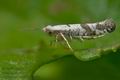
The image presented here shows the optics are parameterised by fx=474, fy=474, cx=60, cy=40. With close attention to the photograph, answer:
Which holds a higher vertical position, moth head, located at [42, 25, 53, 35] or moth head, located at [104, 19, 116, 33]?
moth head, located at [42, 25, 53, 35]

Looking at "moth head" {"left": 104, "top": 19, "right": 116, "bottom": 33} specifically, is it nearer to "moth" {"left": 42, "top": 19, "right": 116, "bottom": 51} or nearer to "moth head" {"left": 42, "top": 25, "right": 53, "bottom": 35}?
"moth" {"left": 42, "top": 19, "right": 116, "bottom": 51}

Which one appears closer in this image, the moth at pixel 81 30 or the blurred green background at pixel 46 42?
the blurred green background at pixel 46 42

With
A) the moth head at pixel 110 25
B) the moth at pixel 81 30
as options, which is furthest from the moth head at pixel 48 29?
the moth head at pixel 110 25

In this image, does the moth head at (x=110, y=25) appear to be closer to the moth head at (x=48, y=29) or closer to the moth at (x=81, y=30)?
the moth at (x=81, y=30)

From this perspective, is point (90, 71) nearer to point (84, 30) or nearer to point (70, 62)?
point (70, 62)

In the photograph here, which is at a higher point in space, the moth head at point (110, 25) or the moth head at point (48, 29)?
the moth head at point (48, 29)

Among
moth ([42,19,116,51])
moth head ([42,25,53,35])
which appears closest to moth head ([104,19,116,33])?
moth ([42,19,116,51])
